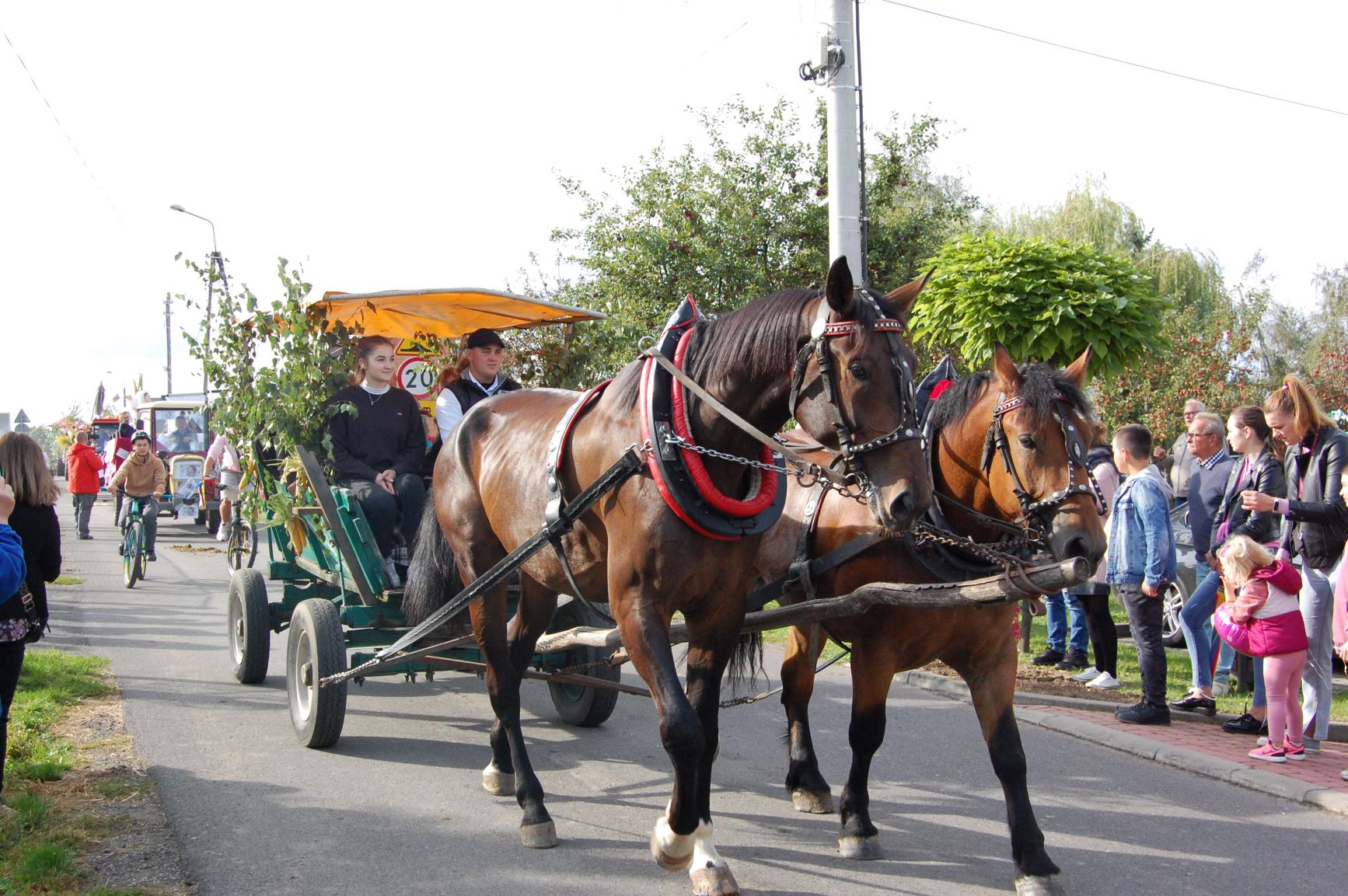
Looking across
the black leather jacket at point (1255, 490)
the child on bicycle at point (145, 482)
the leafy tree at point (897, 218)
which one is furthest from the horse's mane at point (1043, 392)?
the child on bicycle at point (145, 482)

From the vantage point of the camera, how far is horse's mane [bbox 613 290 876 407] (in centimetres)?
362

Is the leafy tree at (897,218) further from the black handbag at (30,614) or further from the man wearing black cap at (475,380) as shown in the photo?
the black handbag at (30,614)

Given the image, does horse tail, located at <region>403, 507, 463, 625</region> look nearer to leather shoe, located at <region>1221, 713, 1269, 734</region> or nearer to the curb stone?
the curb stone

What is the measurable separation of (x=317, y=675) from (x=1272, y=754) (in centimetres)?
490

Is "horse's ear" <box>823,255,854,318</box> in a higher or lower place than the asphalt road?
higher

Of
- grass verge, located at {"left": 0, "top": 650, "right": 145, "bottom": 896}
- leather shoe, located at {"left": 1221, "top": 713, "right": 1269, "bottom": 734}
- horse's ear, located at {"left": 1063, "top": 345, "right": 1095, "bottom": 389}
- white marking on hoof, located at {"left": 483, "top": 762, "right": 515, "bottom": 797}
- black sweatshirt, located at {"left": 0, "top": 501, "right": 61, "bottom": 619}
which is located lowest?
leather shoe, located at {"left": 1221, "top": 713, "right": 1269, "bottom": 734}

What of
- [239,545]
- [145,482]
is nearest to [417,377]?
[239,545]

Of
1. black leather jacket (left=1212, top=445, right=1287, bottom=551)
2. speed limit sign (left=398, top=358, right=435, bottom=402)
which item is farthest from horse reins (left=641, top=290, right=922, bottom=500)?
speed limit sign (left=398, top=358, right=435, bottom=402)

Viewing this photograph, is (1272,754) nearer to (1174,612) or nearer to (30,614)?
(1174,612)

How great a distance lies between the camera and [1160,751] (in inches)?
228

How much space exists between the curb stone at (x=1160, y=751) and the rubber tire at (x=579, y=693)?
8.27 ft

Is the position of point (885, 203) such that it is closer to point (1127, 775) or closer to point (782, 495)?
point (1127, 775)

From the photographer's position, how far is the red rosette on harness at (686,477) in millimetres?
3623

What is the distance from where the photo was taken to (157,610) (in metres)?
11.3
